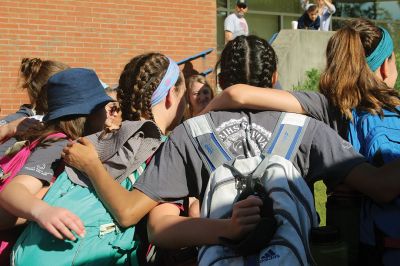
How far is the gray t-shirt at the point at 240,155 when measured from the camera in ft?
→ 7.67

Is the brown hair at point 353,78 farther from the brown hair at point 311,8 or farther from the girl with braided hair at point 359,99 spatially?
the brown hair at point 311,8

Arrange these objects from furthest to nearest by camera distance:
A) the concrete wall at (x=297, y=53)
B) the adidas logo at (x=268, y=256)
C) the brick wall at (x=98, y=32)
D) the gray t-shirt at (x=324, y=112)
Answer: the concrete wall at (x=297, y=53)
the brick wall at (x=98, y=32)
the gray t-shirt at (x=324, y=112)
the adidas logo at (x=268, y=256)

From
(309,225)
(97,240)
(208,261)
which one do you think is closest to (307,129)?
(309,225)

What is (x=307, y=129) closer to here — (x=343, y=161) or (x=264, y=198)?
(x=343, y=161)

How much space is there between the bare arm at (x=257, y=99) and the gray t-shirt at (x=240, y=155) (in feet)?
0.14

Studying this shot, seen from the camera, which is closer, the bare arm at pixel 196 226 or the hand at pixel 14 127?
the bare arm at pixel 196 226

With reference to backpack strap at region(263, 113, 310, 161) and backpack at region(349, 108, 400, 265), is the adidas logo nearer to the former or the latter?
backpack strap at region(263, 113, 310, 161)

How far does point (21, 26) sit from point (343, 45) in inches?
308

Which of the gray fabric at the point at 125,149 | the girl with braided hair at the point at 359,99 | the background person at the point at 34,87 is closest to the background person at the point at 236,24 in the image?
the background person at the point at 34,87

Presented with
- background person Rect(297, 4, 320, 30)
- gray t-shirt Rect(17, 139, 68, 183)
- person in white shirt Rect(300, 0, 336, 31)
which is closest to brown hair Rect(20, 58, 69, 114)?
gray t-shirt Rect(17, 139, 68, 183)

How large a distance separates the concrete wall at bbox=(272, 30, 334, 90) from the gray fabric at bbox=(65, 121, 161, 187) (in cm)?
859

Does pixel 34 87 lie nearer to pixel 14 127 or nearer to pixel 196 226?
pixel 14 127

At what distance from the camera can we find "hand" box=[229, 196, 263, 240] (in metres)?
1.85

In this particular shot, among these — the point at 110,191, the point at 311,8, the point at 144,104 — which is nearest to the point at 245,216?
the point at 110,191
